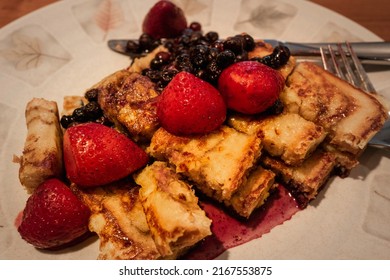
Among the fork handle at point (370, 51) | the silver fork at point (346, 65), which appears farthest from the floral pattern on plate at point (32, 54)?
the silver fork at point (346, 65)

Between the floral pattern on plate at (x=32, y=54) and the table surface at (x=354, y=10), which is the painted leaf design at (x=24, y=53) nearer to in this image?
the floral pattern on plate at (x=32, y=54)

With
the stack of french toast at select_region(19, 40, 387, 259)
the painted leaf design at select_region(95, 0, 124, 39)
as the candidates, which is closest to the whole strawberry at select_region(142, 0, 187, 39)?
the painted leaf design at select_region(95, 0, 124, 39)

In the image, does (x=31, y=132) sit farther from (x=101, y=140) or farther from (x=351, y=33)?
(x=351, y=33)

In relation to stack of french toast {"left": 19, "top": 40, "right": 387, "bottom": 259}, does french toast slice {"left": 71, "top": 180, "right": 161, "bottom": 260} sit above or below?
below

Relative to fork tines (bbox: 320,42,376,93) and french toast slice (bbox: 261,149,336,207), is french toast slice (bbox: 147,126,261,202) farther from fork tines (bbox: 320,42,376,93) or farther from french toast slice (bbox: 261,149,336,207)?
fork tines (bbox: 320,42,376,93)

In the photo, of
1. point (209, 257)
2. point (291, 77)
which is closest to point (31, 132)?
point (209, 257)

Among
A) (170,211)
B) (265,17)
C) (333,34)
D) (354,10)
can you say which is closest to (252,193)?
(170,211)

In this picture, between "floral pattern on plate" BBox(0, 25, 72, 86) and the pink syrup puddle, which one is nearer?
the pink syrup puddle
